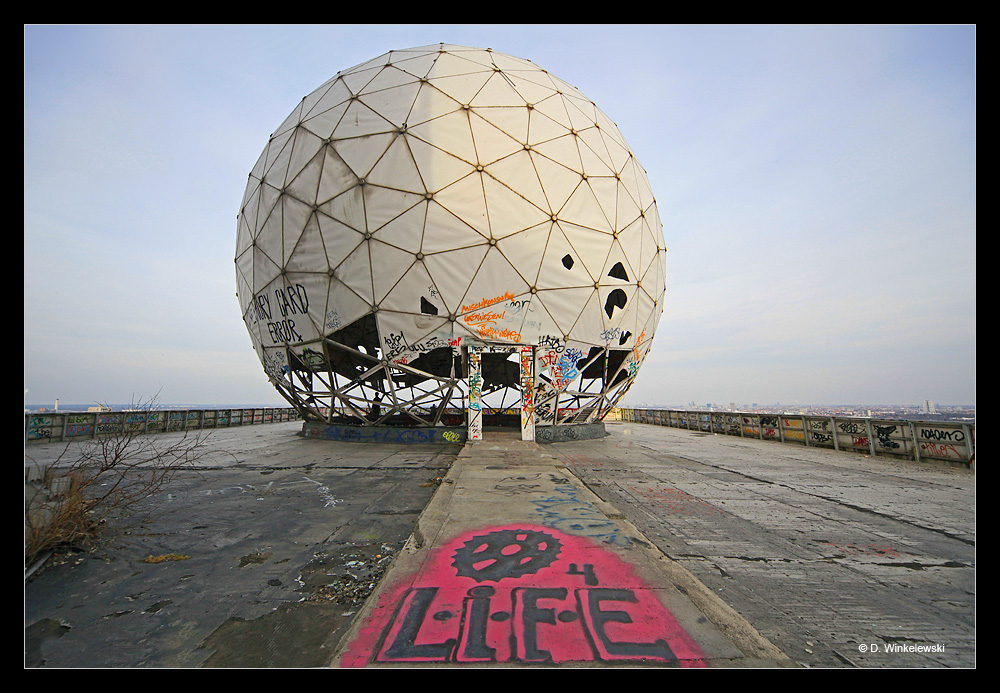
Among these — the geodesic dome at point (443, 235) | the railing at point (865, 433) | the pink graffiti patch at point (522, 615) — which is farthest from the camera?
the geodesic dome at point (443, 235)

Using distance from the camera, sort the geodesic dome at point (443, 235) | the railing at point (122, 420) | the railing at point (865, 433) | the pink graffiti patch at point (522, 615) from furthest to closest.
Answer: the railing at point (122, 420), the geodesic dome at point (443, 235), the railing at point (865, 433), the pink graffiti patch at point (522, 615)

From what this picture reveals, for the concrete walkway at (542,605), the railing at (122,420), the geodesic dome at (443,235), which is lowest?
the railing at (122,420)

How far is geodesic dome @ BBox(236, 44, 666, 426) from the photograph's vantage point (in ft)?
42.0

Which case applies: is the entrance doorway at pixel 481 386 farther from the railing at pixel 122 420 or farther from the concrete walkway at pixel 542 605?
the concrete walkway at pixel 542 605

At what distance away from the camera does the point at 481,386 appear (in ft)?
44.7

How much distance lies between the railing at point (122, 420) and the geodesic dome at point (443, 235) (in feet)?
18.4

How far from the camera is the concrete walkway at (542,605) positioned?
214 cm

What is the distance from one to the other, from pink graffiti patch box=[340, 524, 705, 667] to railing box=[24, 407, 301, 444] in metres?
8.30

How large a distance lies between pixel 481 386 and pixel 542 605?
36.1ft

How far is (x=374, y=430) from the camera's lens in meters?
14.3

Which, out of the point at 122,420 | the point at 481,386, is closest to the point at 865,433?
the point at 481,386

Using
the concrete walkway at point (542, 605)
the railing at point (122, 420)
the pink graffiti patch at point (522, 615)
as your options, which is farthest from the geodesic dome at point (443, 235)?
the pink graffiti patch at point (522, 615)

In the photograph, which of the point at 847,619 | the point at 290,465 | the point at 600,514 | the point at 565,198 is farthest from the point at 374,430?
the point at 847,619

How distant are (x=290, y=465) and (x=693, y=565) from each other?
8323 millimetres
